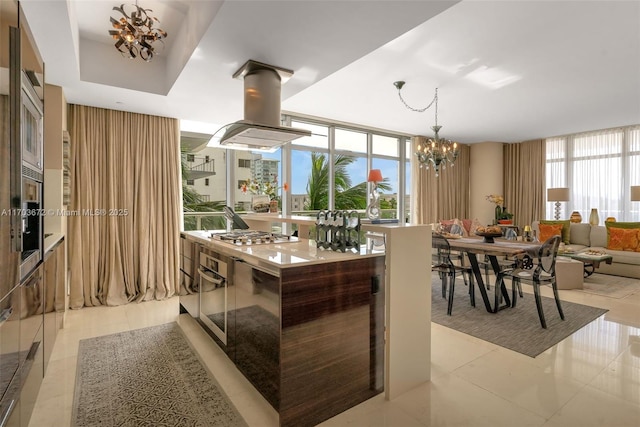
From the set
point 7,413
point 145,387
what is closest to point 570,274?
point 145,387

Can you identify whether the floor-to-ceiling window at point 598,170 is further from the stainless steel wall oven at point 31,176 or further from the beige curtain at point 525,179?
the stainless steel wall oven at point 31,176

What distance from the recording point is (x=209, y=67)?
2.79m

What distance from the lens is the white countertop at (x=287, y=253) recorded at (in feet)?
5.75

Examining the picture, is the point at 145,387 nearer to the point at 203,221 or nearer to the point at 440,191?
the point at 203,221

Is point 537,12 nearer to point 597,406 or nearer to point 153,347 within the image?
point 597,406

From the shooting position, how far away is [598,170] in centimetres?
661

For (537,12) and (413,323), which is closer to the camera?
(413,323)

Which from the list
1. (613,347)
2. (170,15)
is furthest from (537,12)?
(170,15)

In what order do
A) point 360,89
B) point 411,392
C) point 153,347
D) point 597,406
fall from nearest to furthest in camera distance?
point 597,406 < point 411,392 < point 153,347 < point 360,89

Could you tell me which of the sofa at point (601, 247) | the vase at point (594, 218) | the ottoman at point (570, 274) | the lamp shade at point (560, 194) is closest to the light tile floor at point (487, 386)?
the ottoman at point (570, 274)

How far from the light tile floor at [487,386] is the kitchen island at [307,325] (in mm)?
159

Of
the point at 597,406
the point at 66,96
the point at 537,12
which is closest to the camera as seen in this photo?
the point at 597,406

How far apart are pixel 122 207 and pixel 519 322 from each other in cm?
468

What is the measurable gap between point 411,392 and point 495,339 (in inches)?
49.0
